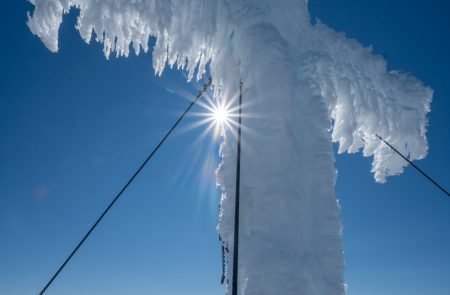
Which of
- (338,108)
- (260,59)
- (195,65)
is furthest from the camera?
(338,108)

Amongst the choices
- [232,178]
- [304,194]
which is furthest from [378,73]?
[232,178]

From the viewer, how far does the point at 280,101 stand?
438cm

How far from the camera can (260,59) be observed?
457 cm

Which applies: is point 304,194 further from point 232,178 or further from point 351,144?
point 351,144

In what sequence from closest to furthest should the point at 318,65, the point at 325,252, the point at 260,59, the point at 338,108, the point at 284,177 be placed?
the point at 325,252
the point at 284,177
the point at 260,59
the point at 318,65
the point at 338,108

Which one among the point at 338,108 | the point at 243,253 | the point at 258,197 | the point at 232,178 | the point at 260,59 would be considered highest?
the point at 338,108

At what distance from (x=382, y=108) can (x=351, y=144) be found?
89 cm

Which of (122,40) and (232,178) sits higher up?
(122,40)

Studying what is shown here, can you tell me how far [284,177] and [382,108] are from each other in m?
3.14

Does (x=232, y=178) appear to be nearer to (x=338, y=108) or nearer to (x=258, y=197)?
(x=258, y=197)

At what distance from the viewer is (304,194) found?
4117mm

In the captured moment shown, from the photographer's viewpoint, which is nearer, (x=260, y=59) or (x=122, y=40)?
(x=260, y=59)

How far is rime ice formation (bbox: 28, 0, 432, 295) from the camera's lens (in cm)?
370

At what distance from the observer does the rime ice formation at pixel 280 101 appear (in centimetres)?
370
